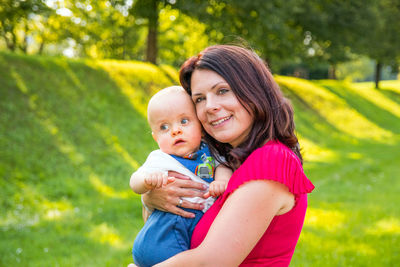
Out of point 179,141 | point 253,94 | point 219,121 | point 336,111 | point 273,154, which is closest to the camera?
point 273,154

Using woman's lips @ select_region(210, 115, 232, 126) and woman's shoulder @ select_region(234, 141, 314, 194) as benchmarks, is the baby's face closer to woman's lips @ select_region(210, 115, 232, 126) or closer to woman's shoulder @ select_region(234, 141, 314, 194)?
woman's lips @ select_region(210, 115, 232, 126)

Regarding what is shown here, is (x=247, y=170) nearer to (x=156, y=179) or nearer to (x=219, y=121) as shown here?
(x=219, y=121)

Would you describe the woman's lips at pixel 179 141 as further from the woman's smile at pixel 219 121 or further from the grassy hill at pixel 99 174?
the grassy hill at pixel 99 174

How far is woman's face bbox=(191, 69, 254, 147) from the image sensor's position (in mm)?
2143

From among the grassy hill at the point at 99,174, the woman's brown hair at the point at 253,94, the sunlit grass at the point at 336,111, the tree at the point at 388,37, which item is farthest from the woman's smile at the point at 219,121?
the tree at the point at 388,37

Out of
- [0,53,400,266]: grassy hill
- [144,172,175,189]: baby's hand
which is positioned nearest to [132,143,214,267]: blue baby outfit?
[144,172,175,189]: baby's hand

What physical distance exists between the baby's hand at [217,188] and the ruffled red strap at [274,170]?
9.2 inches

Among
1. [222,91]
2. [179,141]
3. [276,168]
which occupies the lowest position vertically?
[179,141]

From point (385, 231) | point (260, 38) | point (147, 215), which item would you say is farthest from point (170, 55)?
point (147, 215)

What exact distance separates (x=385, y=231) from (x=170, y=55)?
2609 cm

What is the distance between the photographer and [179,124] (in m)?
2.48

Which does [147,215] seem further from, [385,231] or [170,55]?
[170,55]

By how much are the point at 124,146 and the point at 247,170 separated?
927 centimetres

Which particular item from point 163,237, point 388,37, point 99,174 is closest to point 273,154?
point 163,237
